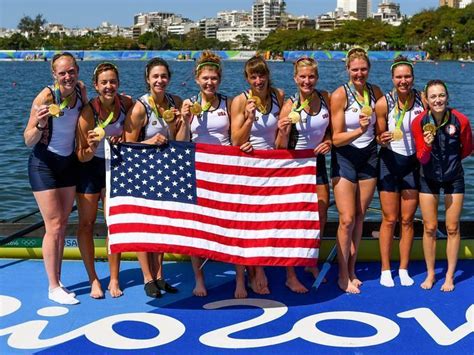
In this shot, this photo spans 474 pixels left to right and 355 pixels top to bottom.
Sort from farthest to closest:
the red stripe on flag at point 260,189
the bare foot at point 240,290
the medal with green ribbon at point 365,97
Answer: the bare foot at point 240,290 < the red stripe on flag at point 260,189 < the medal with green ribbon at point 365,97

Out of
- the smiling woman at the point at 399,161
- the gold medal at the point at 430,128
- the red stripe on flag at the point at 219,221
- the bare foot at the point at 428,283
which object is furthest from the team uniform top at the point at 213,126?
the bare foot at the point at 428,283

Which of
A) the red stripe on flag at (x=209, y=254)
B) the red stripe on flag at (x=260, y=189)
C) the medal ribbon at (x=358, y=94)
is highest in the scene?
the medal ribbon at (x=358, y=94)

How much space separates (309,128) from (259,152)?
0.49m

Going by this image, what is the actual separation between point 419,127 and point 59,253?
11.0 feet

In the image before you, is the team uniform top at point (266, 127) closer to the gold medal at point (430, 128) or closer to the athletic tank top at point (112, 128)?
the athletic tank top at point (112, 128)

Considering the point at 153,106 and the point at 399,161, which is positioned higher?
the point at 153,106

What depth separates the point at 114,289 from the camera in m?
5.65

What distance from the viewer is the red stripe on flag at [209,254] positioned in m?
5.30

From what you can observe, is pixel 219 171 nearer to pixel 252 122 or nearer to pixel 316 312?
pixel 252 122

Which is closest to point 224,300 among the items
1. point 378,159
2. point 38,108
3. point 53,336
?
point 53,336

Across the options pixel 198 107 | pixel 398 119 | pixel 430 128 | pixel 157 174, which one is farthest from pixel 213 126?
pixel 430 128

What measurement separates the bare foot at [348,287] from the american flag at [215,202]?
0.51 m

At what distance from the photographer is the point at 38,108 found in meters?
4.94

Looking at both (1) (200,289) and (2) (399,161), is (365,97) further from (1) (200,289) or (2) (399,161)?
(1) (200,289)
